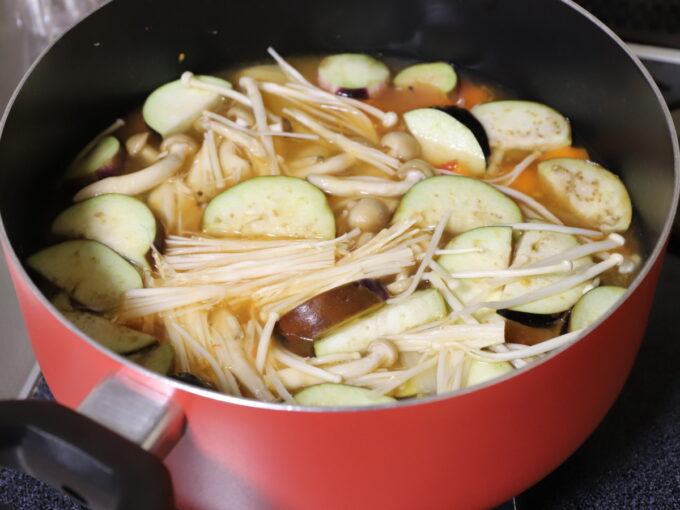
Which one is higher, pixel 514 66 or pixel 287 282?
pixel 514 66

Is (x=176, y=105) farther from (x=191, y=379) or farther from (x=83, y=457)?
(x=83, y=457)

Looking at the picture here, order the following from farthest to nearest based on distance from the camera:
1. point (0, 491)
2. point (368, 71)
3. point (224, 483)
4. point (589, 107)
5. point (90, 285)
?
point (368, 71) → point (589, 107) → point (0, 491) → point (90, 285) → point (224, 483)

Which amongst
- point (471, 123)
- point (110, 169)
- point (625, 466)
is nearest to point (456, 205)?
point (471, 123)

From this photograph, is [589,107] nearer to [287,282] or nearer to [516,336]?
[516,336]

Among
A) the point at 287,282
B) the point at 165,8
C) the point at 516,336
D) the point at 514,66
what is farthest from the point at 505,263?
the point at 165,8

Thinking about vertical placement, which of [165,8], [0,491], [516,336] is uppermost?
[165,8]

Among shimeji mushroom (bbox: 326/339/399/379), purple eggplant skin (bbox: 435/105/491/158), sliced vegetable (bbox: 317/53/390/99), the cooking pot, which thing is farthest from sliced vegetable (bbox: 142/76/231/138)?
shimeji mushroom (bbox: 326/339/399/379)

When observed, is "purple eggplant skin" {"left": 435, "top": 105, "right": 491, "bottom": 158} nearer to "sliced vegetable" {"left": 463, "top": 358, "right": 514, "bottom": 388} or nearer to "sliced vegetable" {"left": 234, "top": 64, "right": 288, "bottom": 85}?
"sliced vegetable" {"left": 234, "top": 64, "right": 288, "bottom": 85}
